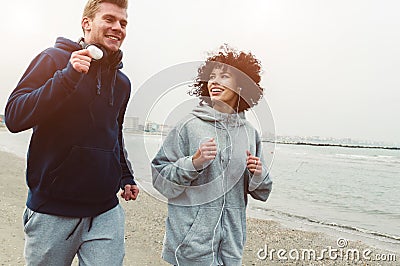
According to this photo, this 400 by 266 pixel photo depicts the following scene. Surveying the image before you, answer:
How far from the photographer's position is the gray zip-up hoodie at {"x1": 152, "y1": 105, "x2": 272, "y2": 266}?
2367 mm

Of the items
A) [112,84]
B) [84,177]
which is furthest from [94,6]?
[84,177]

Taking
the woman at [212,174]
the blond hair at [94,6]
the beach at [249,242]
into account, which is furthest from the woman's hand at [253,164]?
the beach at [249,242]

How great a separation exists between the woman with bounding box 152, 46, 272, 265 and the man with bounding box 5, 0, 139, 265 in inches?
14.6

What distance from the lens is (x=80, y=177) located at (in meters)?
2.02

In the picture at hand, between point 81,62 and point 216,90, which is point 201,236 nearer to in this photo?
point 216,90

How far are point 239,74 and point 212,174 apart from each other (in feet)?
2.12

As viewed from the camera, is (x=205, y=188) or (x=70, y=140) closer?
(x=70, y=140)

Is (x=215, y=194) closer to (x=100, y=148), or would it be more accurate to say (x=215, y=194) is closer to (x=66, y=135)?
(x=100, y=148)

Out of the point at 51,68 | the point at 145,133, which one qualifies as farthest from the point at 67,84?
the point at 145,133

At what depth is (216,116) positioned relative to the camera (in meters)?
2.53

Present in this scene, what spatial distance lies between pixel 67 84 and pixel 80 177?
49 centimetres

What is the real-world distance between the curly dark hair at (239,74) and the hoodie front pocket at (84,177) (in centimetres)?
64

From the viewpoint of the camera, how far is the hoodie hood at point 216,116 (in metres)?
2.52

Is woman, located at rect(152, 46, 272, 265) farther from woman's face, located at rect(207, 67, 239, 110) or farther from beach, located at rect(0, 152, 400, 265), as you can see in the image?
beach, located at rect(0, 152, 400, 265)
